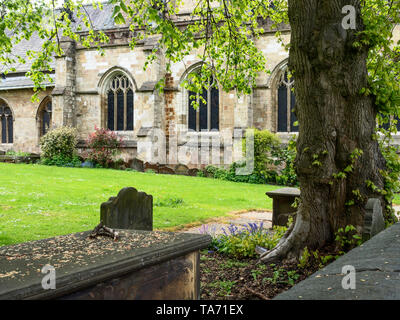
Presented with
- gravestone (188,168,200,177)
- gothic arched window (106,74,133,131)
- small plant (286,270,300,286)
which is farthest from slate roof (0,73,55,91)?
small plant (286,270,300,286)

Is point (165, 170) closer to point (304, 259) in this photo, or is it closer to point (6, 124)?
point (6, 124)

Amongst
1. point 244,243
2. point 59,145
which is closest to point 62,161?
point 59,145

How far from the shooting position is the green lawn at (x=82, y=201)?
274 inches

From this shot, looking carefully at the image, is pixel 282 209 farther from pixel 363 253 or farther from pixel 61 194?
pixel 61 194

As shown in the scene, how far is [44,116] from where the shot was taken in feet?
80.2

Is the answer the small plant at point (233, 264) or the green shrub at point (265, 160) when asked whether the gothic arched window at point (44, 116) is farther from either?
the small plant at point (233, 264)

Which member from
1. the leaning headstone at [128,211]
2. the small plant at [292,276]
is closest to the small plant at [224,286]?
the small plant at [292,276]

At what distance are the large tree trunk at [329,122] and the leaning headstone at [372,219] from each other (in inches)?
11.2

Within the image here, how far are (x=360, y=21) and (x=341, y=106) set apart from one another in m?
1.01

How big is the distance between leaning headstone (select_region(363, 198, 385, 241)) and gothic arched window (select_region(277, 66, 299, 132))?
14.9 metres

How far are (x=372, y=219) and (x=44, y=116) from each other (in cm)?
2376

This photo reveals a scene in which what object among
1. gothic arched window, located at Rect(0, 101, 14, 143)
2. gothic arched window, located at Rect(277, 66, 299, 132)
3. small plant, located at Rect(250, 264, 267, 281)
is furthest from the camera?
gothic arched window, located at Rect(0, 101, 14, 143)

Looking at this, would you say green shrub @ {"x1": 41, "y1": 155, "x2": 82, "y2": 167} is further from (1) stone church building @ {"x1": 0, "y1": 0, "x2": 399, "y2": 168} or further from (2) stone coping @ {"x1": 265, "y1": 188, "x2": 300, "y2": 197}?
(2) stone coping @ {"x1": 265, "y1": 188, "x2": 300, "y2": 197}

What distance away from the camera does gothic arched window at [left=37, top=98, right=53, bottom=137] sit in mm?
24125
